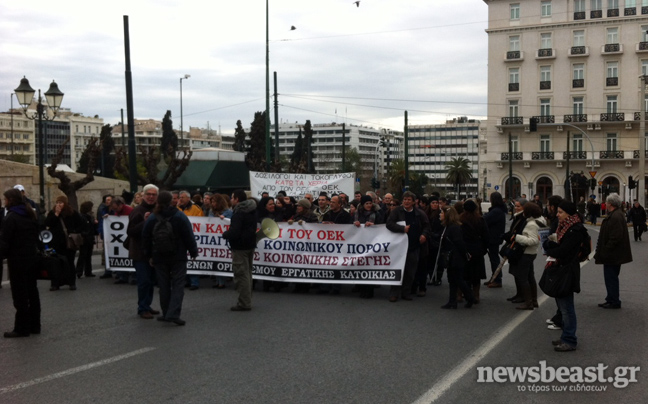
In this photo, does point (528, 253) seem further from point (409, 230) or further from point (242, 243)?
point (242, 243)

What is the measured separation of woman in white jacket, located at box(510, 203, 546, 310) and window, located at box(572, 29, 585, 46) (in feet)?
208

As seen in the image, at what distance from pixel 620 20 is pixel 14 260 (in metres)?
68.8

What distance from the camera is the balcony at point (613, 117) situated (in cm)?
6681

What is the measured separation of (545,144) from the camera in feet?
232

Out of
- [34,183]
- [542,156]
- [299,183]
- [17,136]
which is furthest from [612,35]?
[17,136]

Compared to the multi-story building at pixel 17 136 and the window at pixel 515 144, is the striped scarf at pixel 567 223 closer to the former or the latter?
the window at pixel 515 144

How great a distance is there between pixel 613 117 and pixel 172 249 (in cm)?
6564

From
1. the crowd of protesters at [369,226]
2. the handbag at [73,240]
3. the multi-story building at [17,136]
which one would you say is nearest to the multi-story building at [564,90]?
the crowd of protesters at [369,226]

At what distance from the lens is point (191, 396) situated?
6.12 metres

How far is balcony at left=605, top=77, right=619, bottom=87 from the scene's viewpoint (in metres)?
67.2

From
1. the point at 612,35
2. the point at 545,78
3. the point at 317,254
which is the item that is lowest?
the point at 317,254

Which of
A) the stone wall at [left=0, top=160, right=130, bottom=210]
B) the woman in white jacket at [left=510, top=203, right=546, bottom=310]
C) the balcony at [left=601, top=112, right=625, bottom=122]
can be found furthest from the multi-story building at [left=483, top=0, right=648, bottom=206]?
the woman in white jacket at [left=510, top=203, right=546, bottom=310]

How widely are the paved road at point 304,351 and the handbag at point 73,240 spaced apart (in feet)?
4.19

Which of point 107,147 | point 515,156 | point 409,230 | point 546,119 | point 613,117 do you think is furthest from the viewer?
point 107,147
